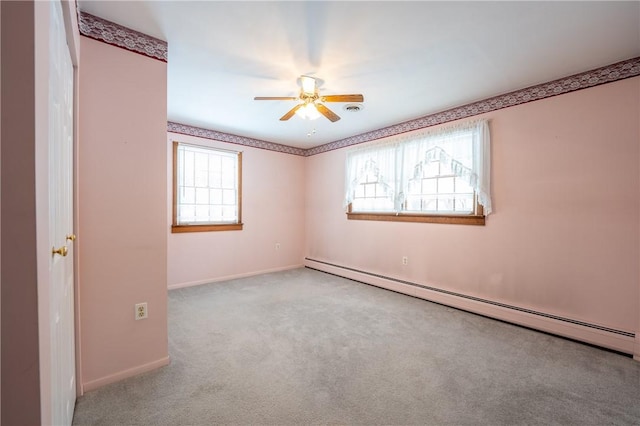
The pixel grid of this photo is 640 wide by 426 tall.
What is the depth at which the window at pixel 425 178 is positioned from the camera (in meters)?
3.29

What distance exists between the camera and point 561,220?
2730 mm

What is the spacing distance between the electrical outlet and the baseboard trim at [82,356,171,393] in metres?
0.35

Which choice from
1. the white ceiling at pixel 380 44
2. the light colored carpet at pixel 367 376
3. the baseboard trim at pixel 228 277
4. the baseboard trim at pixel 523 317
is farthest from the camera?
the baseboard trim at pixel 228 277

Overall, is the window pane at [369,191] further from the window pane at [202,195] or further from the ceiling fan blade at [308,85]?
the window pane at [202,195]

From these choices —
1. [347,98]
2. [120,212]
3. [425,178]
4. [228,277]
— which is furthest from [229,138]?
[425,178]

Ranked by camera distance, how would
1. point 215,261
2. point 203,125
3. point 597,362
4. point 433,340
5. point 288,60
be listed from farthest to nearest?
point 215,261 → point 203,125 → point 433,340 → point 288,60 → point 597,362

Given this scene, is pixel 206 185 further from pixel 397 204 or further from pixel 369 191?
pixel 397 204

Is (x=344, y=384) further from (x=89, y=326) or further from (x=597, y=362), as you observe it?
(x=597, y=362)

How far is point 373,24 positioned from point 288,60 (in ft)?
2.54

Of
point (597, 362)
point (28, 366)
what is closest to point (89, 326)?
point (28, 366)

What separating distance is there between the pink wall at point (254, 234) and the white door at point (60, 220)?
8.54 feet

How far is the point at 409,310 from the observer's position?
331cm

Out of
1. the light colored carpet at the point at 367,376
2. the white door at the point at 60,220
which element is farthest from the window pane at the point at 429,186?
the white door at the point at 60,220

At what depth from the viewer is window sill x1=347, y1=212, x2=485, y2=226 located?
11.0 feet
